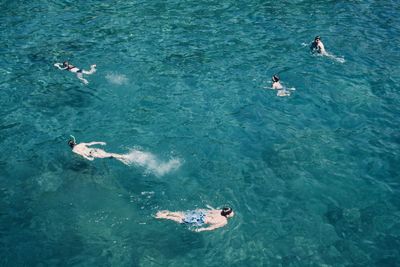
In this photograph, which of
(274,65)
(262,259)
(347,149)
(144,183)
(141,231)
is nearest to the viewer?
(262,259)

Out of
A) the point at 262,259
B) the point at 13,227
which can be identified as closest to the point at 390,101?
the point at 262,259

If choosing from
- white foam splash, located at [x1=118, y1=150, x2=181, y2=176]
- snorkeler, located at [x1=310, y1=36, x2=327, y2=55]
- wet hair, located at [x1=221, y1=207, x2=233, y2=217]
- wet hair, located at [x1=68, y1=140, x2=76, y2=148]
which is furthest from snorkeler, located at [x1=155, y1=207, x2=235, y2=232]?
snorkeler, located at [x1=310, y1=36, x2=327, y2=55]

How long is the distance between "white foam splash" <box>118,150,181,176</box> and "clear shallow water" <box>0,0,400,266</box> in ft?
1.02

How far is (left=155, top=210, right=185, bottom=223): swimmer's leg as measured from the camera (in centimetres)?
1747

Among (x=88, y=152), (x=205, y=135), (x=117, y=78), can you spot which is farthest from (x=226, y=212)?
(x=117, y=78)

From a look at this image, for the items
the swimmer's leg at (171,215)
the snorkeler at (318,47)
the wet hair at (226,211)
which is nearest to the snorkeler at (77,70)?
the swimmer's leg at (171,215)

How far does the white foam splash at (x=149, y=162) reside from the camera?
1988cm

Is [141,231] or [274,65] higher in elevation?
[274,65]

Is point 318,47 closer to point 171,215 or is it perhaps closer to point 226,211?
point 226,211

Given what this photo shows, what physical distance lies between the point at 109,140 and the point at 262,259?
34.3ft

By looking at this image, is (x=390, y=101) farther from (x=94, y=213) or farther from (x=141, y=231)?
(x=94, y=213)

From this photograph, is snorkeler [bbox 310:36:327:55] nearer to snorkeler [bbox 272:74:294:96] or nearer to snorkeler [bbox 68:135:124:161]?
snorkeler [bbox 272:74:294:96]

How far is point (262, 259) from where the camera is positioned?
15781 mm

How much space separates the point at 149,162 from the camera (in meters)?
20.3
